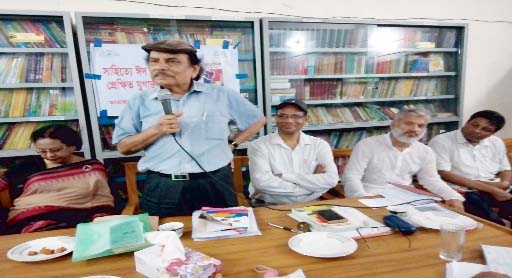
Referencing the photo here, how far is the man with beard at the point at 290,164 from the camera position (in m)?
1.91

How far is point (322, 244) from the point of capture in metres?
1.02

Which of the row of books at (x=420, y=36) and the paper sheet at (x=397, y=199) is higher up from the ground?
the row of books at (x=420, y=36)

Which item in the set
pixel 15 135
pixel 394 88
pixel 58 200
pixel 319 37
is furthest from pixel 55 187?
pixel 394 88

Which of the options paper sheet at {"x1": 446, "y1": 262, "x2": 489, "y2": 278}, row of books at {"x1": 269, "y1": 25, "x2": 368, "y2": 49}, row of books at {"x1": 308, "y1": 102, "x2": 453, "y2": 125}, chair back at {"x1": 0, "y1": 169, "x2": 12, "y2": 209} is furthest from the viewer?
row of books at {"x1": 308, "y1": 102, "x2": 453, "y2": 125}

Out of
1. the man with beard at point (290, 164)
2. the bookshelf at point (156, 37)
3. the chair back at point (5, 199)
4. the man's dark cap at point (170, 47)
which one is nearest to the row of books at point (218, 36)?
the bookshelf at point (156, 37)

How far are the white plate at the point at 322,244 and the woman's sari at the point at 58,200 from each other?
1367 mm

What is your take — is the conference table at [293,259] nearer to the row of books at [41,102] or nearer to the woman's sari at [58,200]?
the woman's sari at [58,200]

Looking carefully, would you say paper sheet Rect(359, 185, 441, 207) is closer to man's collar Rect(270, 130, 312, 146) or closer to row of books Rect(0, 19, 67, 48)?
man's collar Rect(270, 130, 312, 146)

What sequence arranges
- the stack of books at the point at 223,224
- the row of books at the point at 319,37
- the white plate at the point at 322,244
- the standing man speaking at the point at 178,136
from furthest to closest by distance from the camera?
the row of books at the point at 319,37, the standing man speaking at the point at 178,136, the stack of books at the point at 223,224, the white plate at the point at 322,244

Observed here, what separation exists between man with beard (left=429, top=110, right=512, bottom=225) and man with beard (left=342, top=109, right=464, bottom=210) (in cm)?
34

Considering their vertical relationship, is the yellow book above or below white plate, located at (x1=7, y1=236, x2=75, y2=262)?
above

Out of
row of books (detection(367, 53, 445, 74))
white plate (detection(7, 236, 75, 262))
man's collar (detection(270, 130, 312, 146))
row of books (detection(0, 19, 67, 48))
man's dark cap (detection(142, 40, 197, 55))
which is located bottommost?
white plate (detection(7, 236, 75, 262))

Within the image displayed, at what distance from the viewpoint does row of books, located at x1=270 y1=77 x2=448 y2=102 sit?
276cm

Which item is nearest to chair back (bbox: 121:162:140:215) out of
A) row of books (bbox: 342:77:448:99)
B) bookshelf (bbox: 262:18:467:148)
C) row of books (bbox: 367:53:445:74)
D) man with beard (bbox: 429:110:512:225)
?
bookshelf (bbox: 262:18:467:148)
